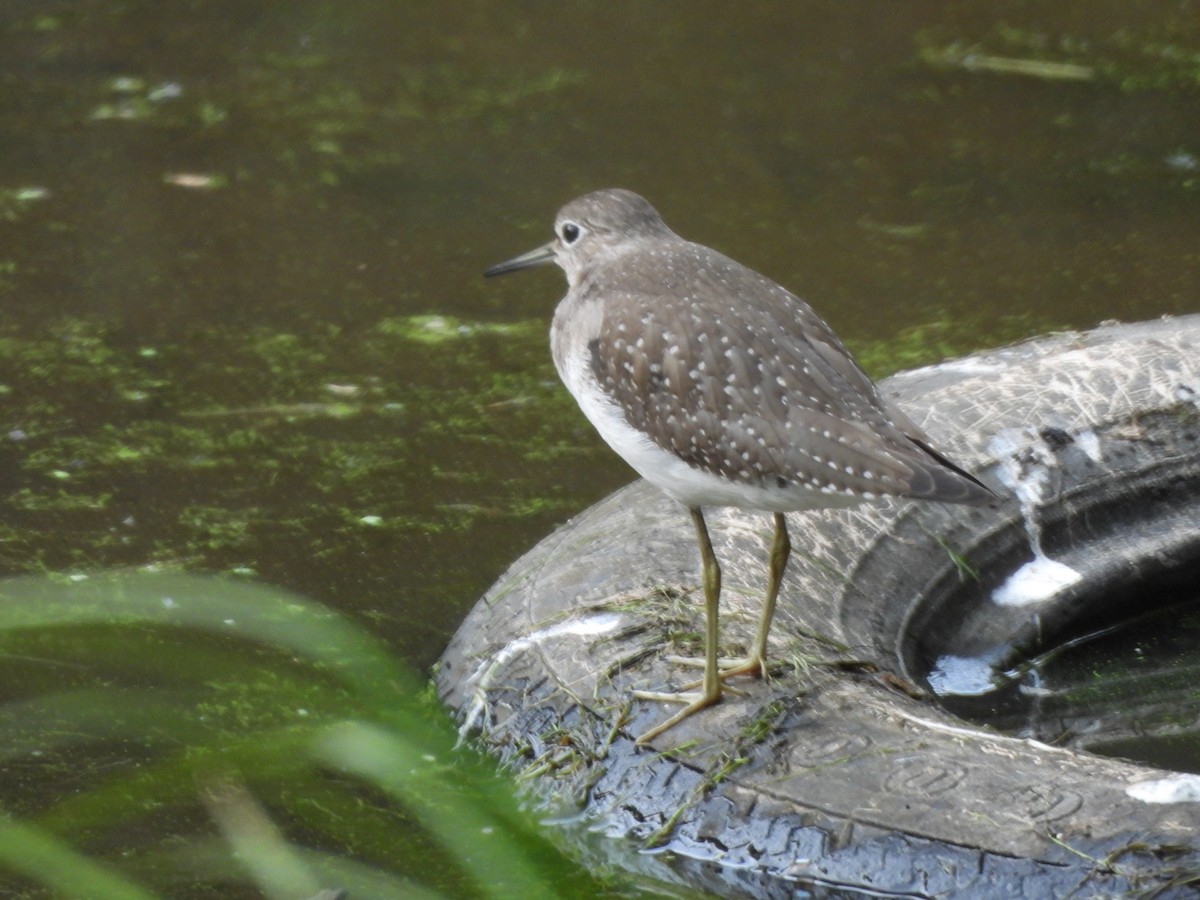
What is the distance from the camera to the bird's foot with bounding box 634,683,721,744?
316cm

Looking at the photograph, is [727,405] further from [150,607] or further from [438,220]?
[438,220]

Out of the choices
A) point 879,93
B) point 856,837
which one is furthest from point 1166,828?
point 879,93

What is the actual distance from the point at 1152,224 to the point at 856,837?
14.2 ft

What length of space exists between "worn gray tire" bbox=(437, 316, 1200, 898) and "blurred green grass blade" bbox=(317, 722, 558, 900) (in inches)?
10.0

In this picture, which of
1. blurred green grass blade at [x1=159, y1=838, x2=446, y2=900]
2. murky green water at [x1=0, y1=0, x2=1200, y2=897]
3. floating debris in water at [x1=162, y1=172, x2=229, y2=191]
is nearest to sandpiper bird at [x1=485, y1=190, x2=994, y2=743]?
blurred green grass blade at [x1=159, y1=838, x2=446, y2=900]

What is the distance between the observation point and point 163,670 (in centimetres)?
392

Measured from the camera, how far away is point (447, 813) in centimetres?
303

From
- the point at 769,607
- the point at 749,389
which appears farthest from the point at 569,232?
the point at 769,607

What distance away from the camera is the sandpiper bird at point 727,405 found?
9.78ft

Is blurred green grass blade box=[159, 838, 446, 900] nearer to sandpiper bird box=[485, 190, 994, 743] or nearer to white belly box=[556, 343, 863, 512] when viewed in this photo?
sandpiper bird box=[485, 190, 994, 743]

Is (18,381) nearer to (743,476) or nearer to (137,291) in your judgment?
(137,291)

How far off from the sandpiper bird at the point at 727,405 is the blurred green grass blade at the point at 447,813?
0.43 meters

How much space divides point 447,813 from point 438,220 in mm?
3924

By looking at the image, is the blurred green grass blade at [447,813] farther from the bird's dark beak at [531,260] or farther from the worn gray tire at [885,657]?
the bird's dark beak at [531,260]
